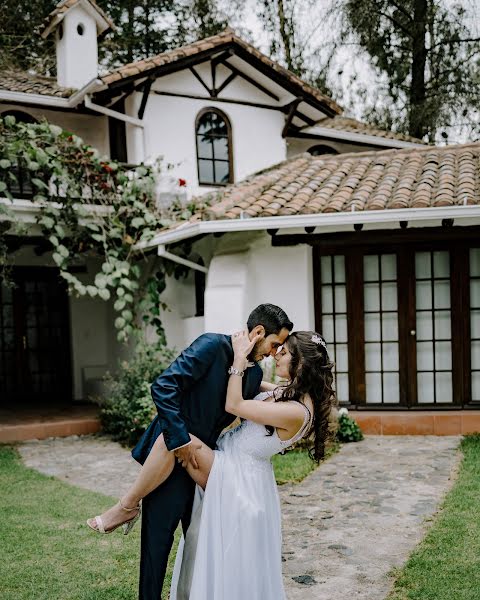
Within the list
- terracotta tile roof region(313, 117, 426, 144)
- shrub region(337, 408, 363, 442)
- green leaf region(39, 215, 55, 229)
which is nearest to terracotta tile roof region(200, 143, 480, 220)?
green leaf region(39, 215, 55, 229)

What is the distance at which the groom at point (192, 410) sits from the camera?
331 cm

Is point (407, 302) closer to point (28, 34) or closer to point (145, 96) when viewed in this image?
point (145, 96)

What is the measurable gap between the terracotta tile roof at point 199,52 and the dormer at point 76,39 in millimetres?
2518

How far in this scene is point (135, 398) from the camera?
944 cm

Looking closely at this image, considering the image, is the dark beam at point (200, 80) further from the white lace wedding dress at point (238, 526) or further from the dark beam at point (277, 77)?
the white lace wedding dress at point (238, 526)

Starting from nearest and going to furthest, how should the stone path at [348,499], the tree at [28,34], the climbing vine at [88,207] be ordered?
the stone path at [348,499] → the climbing vine at [88,207] → the tree at [28,34]

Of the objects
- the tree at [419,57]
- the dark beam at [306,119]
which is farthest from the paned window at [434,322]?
the tree at [419,57]

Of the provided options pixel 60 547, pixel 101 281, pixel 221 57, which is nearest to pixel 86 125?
pixel 221 57

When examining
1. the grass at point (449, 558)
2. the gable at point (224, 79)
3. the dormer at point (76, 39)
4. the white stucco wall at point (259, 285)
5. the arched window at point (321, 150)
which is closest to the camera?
the grass at point (449, 558)

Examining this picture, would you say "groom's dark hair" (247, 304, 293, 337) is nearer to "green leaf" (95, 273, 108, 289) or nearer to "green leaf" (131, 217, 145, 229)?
"green leaf" (95, 273, 108, 289)

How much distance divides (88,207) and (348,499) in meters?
6.30

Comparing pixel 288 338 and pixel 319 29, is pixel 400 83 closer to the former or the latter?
pixel 319 29

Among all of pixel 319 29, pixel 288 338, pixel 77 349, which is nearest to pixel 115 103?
pixel 77 349

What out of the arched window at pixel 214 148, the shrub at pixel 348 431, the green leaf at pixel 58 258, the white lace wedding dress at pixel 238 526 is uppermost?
the arched window at pixel 214 148
